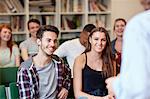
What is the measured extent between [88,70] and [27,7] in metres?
2.58

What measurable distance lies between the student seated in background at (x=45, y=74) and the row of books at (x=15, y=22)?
258 cm

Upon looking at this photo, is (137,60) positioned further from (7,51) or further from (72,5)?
(72,5)

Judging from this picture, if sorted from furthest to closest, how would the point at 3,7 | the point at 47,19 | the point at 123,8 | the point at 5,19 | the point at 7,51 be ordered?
the point at 123,8, the point at 47,19, the point at 5,19, the point at 3,7, the point at 7,51

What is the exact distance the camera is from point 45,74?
2791mm

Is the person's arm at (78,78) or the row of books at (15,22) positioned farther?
the row of books at (15,22)

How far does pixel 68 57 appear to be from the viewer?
14.3ft

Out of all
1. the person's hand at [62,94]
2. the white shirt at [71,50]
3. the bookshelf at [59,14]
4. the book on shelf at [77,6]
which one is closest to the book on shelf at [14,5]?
the bookshelf at [59,14]

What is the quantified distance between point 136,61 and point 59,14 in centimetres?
474

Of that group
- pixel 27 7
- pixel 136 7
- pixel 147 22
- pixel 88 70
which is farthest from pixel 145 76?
pixel 136 7

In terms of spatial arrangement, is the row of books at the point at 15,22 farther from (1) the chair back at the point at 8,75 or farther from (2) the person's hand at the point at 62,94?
(2) the person's hand at the point at 62,94

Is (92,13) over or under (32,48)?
over

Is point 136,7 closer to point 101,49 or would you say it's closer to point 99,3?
point 99,3

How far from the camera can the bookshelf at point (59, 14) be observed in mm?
5391

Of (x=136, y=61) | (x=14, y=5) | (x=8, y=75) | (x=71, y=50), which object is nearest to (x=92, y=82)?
(x=8, y=75)
